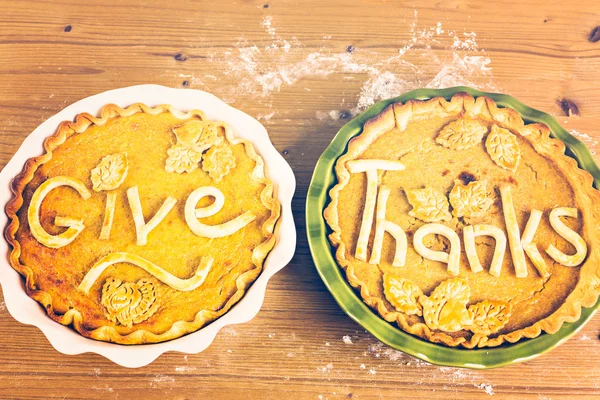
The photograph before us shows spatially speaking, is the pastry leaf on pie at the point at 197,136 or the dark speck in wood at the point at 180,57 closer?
the pastry leaf on pie at the point at 197,136

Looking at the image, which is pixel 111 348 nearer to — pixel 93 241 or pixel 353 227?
pixel 93 241

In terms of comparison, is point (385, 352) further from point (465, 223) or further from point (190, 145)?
point (190, 145)

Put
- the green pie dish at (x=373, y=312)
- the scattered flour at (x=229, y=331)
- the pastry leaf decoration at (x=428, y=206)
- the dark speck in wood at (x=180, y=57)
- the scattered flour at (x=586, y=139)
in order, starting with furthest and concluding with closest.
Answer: the dark speck in wood at (x=180, y=57)
the scattered flour at (x=586, y=139)
the scattered flour at (x=229, y=331)
the pastry leaf decoration at (x=428, y=206)
the green pie dish at (x=373, y=312)

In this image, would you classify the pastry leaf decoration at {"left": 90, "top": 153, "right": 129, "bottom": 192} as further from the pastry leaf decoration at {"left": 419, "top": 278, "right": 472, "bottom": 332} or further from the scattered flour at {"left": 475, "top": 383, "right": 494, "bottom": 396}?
the scattered flour at {"left": 475, "top": 383, "right": 494, "bottom": 396}

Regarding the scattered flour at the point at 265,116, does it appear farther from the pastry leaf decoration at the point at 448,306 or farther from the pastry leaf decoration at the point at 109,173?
the pastry leaf decoration at the point at 448,306

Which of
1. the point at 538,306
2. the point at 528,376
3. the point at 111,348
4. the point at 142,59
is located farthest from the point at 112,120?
the point at 528,376

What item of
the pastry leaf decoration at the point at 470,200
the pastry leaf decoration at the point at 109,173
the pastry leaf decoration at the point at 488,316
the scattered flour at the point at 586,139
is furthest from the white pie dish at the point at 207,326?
the scattered flour at the point at 586,139

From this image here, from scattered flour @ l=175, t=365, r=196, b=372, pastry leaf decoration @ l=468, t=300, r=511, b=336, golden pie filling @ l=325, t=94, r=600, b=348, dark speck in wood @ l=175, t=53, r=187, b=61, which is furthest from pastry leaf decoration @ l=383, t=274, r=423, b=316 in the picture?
dark speck in wood @ l=175, t=53, r=187, b=61
